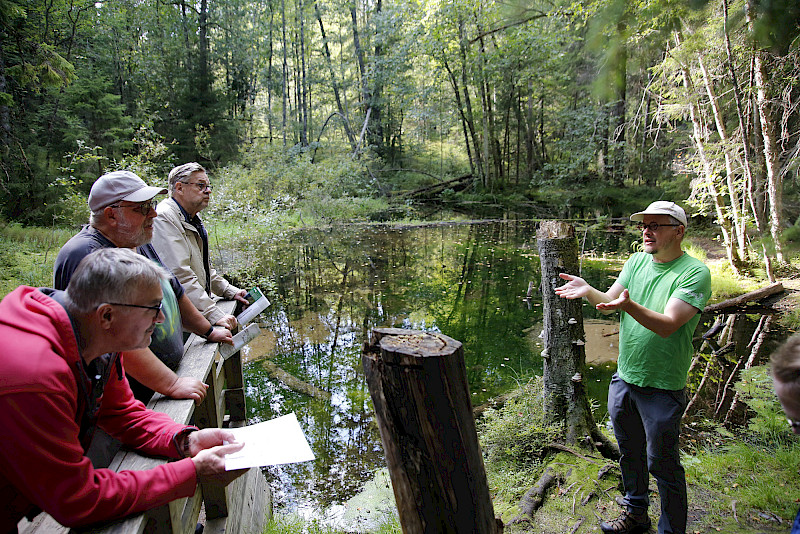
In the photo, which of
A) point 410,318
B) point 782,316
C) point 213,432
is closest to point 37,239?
point 410,318

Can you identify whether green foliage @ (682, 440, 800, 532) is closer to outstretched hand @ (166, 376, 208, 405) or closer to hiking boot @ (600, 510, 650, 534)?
hiking boot @ (600, 510, 650, 534)

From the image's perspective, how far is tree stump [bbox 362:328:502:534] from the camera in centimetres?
A: 144

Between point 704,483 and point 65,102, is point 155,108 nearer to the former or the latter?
point 65,102

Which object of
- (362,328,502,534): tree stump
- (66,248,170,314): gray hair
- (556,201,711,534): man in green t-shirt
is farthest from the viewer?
(556,201,711,534): man in green t-shirt

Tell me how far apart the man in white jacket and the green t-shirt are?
7.75ft

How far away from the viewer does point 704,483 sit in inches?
133

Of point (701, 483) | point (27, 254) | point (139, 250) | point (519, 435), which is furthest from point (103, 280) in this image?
point (27, 254)

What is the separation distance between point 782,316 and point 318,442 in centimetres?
688

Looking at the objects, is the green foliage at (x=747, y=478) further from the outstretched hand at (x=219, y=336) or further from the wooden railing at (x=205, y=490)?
the outstretched hand at (x=219, y=336)

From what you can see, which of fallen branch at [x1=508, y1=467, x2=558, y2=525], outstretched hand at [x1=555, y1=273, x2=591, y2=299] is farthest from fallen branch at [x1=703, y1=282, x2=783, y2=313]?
outstretched hand at [x1=555, y1=273, x2=591, y2=299]

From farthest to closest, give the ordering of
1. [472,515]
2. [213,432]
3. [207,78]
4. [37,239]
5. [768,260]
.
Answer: [207,78], [37,239], [768,260], [213,432], [472,515]

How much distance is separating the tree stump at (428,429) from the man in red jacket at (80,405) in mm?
575

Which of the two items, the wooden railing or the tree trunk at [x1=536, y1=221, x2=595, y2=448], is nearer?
the wooden railing

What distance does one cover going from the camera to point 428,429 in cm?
147
